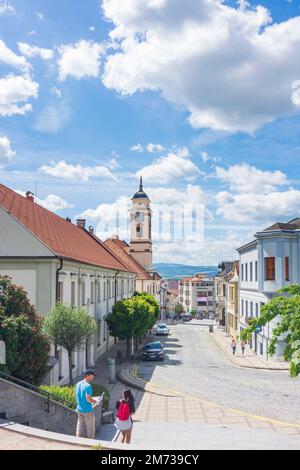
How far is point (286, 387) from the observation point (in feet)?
80.1

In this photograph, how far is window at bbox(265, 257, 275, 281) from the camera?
113ft

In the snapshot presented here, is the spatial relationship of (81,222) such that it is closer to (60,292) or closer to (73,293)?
(73,293)

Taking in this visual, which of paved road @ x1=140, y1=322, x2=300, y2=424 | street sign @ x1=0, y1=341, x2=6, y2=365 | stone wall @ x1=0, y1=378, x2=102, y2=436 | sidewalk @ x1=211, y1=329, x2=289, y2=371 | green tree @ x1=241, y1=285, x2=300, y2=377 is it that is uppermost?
green tree @ x1=241, y1=285, x2=300, y2=377

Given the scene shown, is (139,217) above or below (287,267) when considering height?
above

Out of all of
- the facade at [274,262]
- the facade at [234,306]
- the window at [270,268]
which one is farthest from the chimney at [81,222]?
the window at [270,268]

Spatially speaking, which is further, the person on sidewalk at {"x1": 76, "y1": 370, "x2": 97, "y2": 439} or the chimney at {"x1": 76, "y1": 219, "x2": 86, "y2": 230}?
the chimney at {"x1": 76, "y1": 219, "x2": 86, "y2": 230}

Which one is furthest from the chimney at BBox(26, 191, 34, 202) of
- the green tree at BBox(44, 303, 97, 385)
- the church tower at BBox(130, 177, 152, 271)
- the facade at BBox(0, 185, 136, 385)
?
the church tower at BBox(130, 177, 152, 271)

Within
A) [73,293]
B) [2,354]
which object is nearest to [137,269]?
[73,293]

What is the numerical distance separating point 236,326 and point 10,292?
3960cm

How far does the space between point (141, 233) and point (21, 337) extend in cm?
6110

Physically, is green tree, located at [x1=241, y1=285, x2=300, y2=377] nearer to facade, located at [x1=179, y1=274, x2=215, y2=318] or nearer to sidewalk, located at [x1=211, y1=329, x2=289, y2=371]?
sidewalk, located at [x1=211, y1=329, x2=289, y2=371]

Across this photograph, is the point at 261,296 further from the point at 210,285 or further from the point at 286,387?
the point at 210,285

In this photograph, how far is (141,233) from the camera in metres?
74.6

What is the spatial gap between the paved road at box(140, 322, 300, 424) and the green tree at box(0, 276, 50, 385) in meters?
9.41
